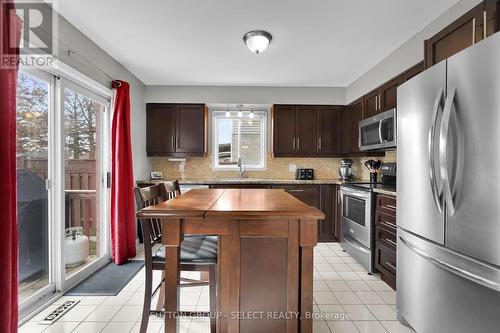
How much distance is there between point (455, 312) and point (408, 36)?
250 centimetres

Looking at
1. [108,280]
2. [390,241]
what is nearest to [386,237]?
[390,241]

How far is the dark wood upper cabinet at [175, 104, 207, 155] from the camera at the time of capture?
4105 millimetres

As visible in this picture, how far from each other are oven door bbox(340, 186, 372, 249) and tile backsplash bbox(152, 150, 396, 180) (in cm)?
92

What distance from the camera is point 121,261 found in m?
2.95

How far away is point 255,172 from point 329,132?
1447mm

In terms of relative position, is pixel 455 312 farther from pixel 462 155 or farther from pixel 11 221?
pixel 11 221

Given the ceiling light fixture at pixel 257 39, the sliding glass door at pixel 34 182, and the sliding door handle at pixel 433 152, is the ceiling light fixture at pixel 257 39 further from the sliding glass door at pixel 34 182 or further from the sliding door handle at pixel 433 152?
the sliding glass door at pixel 34 182

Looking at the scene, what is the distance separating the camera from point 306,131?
4.16 m

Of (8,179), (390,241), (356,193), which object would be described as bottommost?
(390,241)

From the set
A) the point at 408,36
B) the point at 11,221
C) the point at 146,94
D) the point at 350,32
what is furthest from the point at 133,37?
the point at 408,36

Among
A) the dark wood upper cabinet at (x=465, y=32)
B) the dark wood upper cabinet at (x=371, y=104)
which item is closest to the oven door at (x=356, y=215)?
the dark wood upper cabinet at (x=371, y=104)

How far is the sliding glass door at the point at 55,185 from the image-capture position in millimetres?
1998

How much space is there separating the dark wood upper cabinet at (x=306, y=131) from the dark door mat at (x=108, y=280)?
2909 millimetres

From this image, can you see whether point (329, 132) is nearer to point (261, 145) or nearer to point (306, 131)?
point (306, 131)
